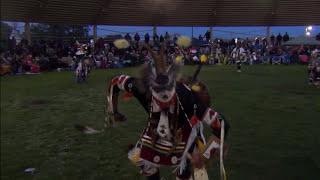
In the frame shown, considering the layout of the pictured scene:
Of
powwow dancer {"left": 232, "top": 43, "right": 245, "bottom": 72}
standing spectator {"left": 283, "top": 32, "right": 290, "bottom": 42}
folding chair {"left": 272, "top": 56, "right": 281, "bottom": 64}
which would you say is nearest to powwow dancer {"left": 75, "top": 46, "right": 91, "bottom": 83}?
powwow dancer {"left": 232, "top": 43, "right": 245, "bottom": 72}

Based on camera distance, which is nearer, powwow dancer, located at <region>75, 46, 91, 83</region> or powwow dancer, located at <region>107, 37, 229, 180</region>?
powwow dancer, located at <region>107, 37, 229, 180</region>

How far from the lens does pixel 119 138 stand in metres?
6.74

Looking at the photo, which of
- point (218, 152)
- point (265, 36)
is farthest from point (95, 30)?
point (218, 152)

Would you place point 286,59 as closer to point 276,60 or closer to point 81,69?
point 276,60

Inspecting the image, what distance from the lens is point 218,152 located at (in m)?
3.18

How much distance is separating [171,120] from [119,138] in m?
3.69

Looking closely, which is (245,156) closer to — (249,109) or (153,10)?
(249,109)

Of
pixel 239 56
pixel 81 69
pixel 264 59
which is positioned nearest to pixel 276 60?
pixel 264 59

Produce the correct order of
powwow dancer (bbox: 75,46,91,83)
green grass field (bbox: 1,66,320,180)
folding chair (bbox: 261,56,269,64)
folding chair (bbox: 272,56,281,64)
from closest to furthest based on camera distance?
1. green grass field (bbox: 1,66,320,180)
2. powwow dancer (bbox: 75,46,91,83)
3. folding chair (bbox: 272,56,281,64)
4. folding chair (bbox: 261,56,269,64)

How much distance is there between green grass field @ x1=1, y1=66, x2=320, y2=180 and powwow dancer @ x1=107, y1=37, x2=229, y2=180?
9.7 inches

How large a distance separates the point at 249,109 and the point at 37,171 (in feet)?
18.9

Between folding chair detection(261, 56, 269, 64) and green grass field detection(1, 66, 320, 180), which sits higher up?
folding chair detection(261, 56, 269, 64)

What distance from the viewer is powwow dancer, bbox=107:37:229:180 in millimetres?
3088

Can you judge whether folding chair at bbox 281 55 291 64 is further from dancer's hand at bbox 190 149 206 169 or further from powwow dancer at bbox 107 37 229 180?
dancer's hand at bbox 190 149 206 169
